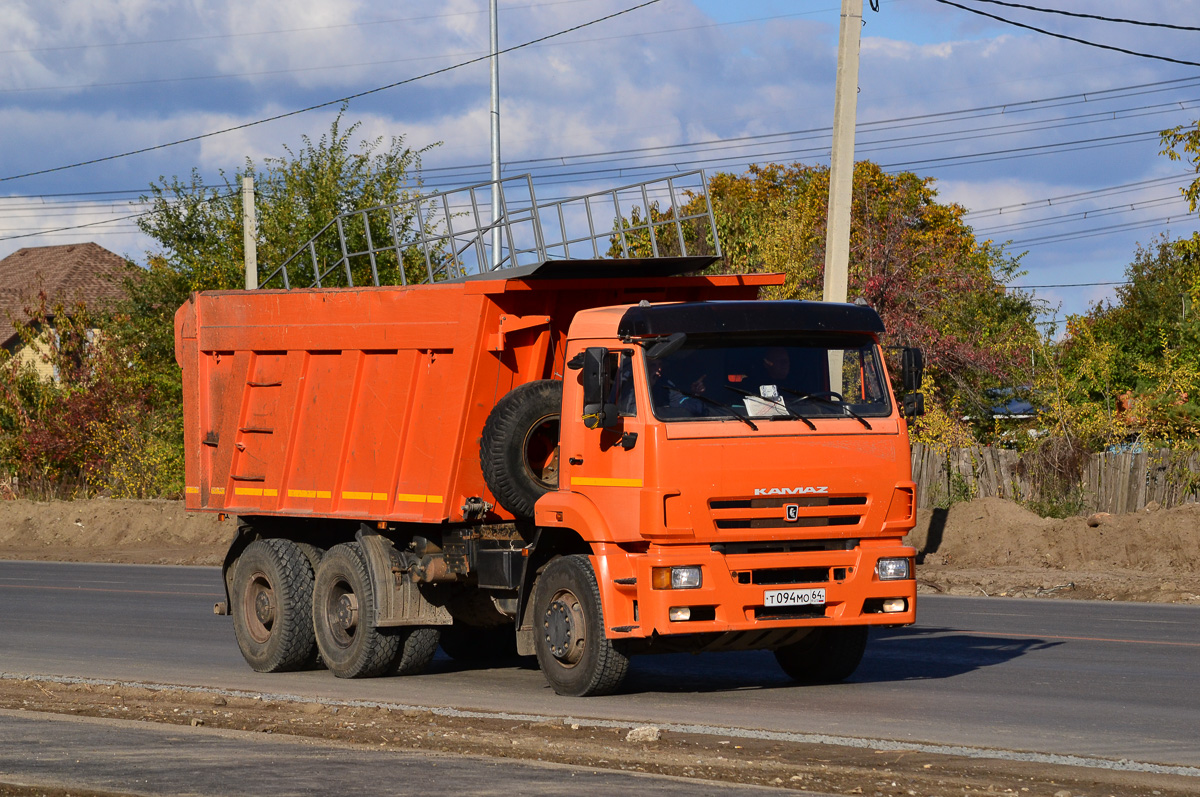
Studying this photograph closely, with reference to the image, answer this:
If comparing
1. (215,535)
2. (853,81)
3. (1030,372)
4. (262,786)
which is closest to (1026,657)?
(262,786)

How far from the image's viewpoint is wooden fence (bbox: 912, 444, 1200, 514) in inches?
989

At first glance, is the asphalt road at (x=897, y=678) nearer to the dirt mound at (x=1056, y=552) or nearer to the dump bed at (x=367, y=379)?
the dump bed at (x=367, y=379)

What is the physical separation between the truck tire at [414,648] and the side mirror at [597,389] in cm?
308

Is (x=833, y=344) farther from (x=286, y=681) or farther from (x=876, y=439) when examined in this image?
(x=286, y=681)

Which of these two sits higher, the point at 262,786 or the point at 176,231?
the point at 176,231

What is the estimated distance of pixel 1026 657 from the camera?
509 inches

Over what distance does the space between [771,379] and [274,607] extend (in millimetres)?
5141

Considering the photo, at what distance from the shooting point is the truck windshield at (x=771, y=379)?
1034 cm

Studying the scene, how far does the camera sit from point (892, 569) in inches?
416

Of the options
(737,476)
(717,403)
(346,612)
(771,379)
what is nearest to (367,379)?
(346,612)

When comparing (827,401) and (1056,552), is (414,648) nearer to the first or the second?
(827,401)

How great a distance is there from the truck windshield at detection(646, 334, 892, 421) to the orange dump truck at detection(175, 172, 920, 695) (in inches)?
0.6

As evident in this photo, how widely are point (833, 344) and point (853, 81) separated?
1111 cm

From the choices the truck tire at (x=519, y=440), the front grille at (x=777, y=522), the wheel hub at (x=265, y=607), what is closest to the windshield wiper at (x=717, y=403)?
the front grille at (x=777, y=522)
